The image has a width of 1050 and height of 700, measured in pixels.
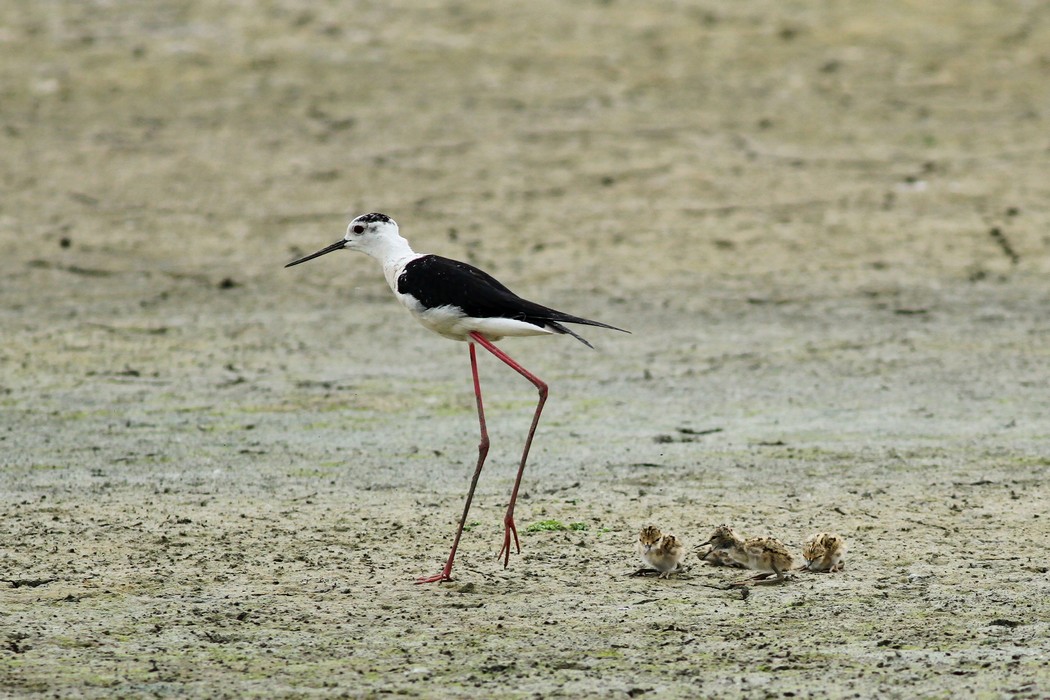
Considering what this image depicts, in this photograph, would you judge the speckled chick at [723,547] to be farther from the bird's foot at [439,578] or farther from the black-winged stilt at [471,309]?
the bird's foot at [439,578]

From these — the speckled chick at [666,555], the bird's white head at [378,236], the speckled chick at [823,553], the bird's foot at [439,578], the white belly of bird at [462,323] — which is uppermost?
the bird's white head at [378,236]

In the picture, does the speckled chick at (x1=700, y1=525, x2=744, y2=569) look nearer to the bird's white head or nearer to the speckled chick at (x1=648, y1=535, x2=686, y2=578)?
the speckled chick at (x1=648, y1=535, x2=686, y2=578)

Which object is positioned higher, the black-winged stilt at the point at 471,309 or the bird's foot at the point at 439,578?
the black-winged stilt at the point at 471,309

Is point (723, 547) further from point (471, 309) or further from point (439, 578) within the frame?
point (471, 309)

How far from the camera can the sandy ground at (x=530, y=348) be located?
4645mm

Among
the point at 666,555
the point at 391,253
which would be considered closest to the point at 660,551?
the point at 666,555

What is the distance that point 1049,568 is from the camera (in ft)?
16.9

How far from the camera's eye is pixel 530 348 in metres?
8.90

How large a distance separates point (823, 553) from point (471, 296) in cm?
141

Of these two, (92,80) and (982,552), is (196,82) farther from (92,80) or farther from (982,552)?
(982,552)

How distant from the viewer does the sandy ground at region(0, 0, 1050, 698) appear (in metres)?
4.64

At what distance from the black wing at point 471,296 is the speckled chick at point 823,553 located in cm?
96

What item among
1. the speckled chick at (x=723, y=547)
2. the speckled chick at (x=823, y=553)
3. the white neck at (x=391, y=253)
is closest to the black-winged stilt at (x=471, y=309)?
the white neck at (x=391, y=253)

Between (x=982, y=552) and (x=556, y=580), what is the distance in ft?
4.65
